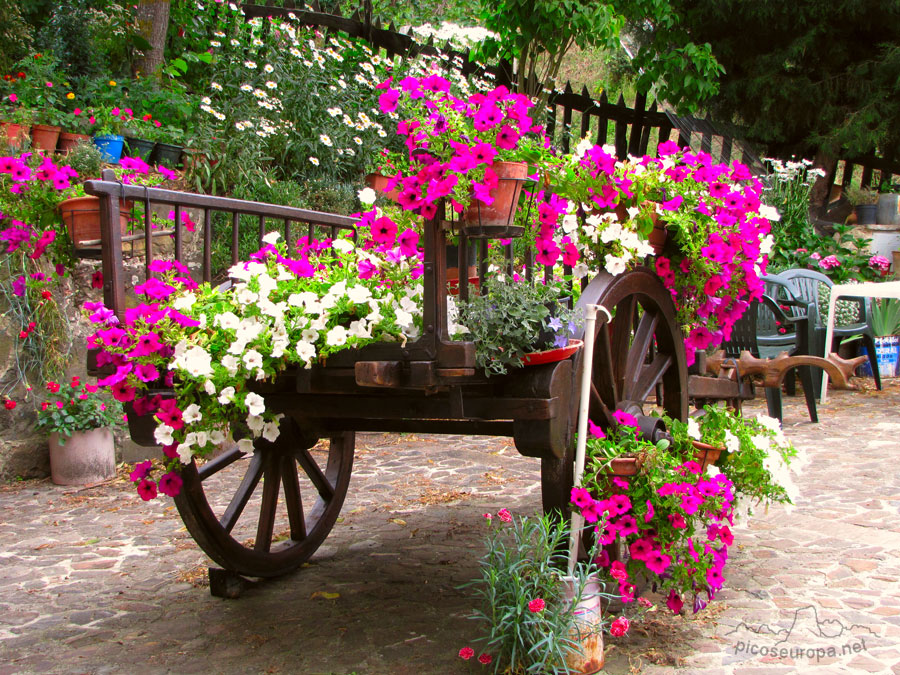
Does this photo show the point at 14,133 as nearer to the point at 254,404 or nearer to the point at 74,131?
the point at 74,131

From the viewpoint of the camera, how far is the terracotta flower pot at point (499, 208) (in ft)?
6.94

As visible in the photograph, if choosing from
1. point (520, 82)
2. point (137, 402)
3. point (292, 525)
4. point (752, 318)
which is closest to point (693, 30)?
point (520, 82)

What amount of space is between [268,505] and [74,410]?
2.28 meters

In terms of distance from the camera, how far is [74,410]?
15.9 ft

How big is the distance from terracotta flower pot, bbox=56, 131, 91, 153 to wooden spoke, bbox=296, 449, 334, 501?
3.39 metres

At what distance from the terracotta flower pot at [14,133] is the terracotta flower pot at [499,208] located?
417cm

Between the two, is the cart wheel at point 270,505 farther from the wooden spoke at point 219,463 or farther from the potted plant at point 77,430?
the potted plant at point 77,430

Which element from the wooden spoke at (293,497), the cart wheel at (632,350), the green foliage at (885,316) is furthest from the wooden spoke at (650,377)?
the green foliage at (885,316)

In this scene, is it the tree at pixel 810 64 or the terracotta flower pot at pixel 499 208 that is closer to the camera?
the terracotta flower pot at pixel 499 208

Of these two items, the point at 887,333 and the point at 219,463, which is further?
the point at 887,333

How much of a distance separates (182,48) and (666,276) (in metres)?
5.82

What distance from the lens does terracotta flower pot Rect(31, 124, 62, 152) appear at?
5488mm

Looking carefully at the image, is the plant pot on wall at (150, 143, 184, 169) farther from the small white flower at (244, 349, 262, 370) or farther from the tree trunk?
the small white flower at (244, 349, 262, 370)

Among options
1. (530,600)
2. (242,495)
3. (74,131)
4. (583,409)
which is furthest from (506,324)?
(74,131)
